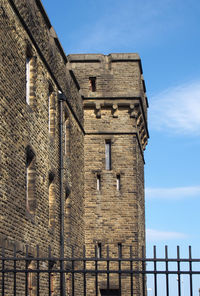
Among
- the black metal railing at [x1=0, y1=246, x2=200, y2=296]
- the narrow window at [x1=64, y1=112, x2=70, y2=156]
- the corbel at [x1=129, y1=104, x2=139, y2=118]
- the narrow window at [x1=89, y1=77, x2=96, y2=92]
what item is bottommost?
the black metal railing at [x1=0, y1=246, x2=200, y2=296]

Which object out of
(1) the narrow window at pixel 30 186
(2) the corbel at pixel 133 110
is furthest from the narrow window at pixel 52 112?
(2) the corbel at pixel 133 110

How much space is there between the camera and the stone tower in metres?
26.7

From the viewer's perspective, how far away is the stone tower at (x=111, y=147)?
87.7 feet

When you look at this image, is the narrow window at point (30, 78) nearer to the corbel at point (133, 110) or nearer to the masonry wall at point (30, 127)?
the masonry wall at point (30, 127)

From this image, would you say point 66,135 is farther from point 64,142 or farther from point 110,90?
point 110,90

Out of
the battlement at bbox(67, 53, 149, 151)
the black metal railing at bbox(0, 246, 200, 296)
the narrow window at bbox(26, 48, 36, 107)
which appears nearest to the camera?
the black metal railing at bbox(0, 246, 200, 296)

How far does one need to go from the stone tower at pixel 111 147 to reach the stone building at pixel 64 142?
0.04m

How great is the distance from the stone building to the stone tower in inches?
1.7

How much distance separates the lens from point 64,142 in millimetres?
23062

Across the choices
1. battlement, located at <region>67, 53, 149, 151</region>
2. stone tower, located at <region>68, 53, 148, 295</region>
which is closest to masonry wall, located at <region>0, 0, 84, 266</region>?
stone tower, located at <region>68, 53, 148, 295</region>

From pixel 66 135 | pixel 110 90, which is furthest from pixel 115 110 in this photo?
pixel 66 135

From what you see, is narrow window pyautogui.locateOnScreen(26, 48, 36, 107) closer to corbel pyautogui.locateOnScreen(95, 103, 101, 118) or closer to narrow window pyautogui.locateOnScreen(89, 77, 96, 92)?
corbel pyautogui.locateOnScreen(95, 103, 101, 118)

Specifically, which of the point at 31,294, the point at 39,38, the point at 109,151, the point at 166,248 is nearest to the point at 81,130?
the point at 109,151

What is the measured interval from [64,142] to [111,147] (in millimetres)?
4842
